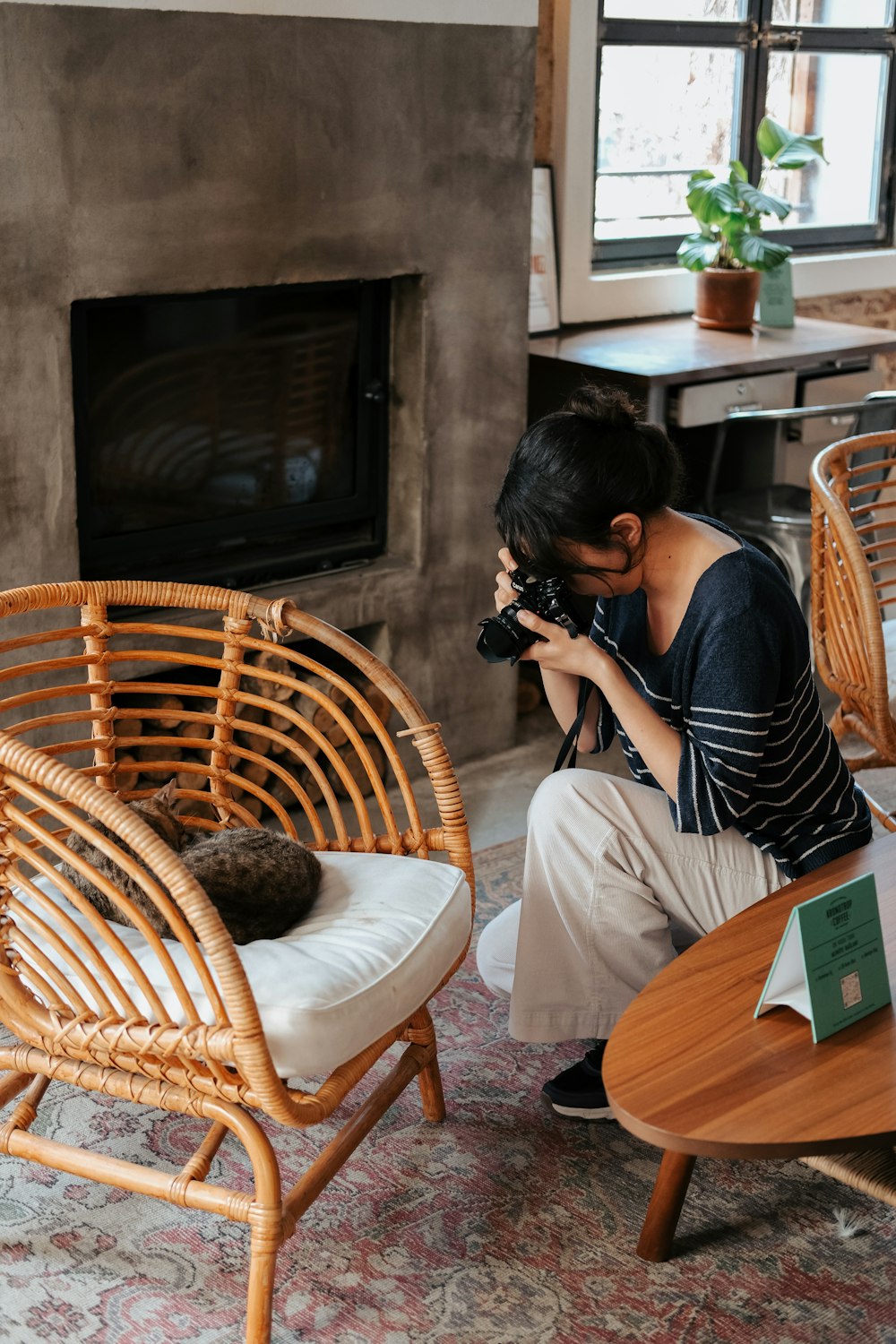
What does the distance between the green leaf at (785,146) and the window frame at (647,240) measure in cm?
38

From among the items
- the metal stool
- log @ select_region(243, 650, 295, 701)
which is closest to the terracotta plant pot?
the metal stool

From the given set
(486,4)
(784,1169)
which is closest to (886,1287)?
(784,1169)

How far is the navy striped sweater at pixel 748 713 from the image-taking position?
1.68 metres

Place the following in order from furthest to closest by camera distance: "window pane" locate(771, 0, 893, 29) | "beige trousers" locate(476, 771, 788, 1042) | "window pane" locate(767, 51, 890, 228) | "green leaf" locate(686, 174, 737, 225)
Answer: "window pane" locate(767, 51, 890, 228) → "window pane" locate(771, 0, 893, 29) → "green leaf" locate(686, 174, 737, 225) → "beige trousers" locate(476, 771, 788, 1042)

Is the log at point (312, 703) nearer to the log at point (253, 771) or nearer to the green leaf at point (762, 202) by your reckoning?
the log at point (253, 771)

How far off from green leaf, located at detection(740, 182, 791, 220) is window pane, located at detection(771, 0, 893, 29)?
866mm

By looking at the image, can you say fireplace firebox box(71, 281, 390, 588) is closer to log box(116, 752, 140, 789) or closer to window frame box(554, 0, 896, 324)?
log box(116, 752, 140, 789)

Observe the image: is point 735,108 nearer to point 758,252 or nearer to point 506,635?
point 758,252

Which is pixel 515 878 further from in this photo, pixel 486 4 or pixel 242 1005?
pixel 486 4

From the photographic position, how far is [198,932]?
4.49ft

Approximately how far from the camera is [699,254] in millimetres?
3600

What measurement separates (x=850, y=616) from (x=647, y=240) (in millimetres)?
1882

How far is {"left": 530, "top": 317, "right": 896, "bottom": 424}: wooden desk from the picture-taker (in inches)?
124

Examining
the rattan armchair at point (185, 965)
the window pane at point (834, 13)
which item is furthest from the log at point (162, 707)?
the window pane at point (834, 13)
